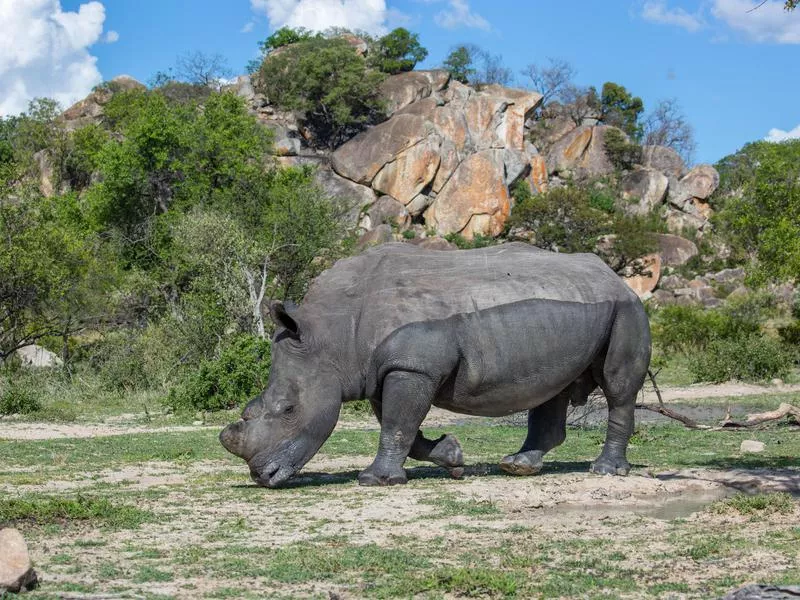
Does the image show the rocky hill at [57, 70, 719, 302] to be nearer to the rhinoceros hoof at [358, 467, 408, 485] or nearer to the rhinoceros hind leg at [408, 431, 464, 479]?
the rhinoceros hind leg at [408, 431, 464, 479]

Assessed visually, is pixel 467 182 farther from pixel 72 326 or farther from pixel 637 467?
pixel 637 467

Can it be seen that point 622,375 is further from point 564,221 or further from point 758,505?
point 564,221

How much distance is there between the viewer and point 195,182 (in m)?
40.1

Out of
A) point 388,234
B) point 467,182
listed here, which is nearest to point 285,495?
point 388,234

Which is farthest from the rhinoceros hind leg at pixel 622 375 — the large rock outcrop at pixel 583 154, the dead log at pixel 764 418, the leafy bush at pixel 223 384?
the large rock outcrop at pixel 583 154

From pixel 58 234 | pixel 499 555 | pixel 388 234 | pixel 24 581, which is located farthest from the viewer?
pixel 388 234

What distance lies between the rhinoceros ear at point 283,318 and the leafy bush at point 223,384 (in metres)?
9.92

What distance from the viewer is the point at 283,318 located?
10.8 meters

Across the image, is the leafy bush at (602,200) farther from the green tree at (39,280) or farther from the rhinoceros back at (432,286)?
the rhinoceros back at (432,286)

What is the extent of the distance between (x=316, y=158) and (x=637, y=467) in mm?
57432

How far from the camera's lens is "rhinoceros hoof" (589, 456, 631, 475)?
11336mm

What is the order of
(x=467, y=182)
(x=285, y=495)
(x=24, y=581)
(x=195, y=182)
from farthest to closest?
1. (x=467, y=182)
2. (x=195, y=182)
3. (x=285, y=495)
4. (x=24, y=581)

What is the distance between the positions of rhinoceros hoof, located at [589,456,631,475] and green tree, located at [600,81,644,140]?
2950 inches

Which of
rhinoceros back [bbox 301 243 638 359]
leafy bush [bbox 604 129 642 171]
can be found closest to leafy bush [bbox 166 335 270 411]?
rhinoceros back [bbox 301 243 638 359]
